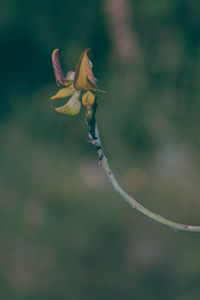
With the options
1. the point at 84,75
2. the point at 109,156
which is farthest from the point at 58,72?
the point at 109,156

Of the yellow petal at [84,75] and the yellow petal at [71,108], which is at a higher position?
the yellow petal at [84,75]

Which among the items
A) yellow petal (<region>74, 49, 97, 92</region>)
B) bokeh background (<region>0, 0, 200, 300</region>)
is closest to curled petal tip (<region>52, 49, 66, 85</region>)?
yellow petal (<region>74, 49, 97, 92</region>)

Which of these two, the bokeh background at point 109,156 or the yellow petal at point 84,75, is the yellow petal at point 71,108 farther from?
the bokeh background at point 109,156

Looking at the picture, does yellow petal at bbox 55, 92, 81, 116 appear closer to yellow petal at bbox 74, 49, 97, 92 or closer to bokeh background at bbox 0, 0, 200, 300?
yellow petal at bbox 74, 49, 97, 92

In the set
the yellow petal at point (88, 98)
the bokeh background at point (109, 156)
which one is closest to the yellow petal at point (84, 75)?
Answer: the yellow petal at point (88, 98)

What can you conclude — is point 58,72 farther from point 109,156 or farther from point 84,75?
point 109,156

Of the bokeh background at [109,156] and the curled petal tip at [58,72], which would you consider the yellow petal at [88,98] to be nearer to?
the curled petal tip at [58,72]

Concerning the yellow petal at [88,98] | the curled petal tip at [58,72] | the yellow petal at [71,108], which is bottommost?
the yellow petal at [71,108]

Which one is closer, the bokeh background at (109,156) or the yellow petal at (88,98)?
the yellow petal at (88,98)
